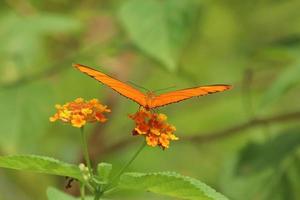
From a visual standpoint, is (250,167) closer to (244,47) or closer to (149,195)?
(244,47)

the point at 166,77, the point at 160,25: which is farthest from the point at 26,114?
the point at 166,77

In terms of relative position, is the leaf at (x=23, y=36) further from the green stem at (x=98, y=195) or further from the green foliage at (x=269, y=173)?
the green stem at (x=98, y=195)

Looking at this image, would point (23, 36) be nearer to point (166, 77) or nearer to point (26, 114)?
point (26, 114)

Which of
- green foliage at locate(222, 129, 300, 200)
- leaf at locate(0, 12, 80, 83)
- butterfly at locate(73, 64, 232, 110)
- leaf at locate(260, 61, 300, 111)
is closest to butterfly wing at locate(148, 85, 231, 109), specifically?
butterfly at locate(73, 64, 232, 110)

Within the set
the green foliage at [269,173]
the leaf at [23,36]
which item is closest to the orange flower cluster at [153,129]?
the green foliage at [269,173]

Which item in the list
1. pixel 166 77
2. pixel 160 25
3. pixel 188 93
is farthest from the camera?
pixel 166 77

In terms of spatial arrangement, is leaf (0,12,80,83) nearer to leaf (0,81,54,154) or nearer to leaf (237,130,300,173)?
leaf (0,81,54,154)
